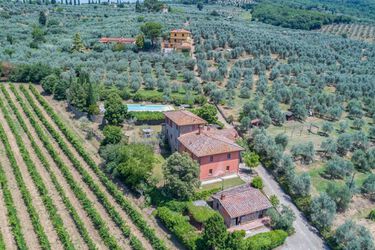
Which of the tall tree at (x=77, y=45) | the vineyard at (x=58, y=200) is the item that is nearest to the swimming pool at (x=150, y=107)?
the vineyard at (x=58, y=200)

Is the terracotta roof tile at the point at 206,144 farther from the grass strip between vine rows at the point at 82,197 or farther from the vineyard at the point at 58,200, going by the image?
the grass strip between vine rows at the point at 82,197

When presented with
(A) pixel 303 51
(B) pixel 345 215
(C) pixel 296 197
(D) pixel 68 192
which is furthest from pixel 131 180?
(A) pixel 303 51

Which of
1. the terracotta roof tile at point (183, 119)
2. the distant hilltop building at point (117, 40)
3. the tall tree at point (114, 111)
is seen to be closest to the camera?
the terracotta roof tile at point (183, 119)

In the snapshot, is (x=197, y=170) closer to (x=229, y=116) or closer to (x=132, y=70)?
(x=229, y=116)

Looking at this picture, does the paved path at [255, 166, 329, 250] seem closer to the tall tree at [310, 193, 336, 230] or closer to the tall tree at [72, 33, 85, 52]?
the tall tree at [310, 193, 336, 230]

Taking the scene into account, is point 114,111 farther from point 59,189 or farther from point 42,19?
point 42,19

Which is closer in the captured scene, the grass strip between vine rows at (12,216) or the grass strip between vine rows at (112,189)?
the grass strip between vine rows at (12,216)

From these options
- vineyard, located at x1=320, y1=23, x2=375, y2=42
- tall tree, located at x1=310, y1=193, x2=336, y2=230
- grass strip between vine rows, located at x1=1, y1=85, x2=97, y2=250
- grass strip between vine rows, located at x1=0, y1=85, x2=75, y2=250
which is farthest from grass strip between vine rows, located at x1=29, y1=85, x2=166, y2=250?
vineyard, located at x1=320, y1=23, x2=375, y2=42
